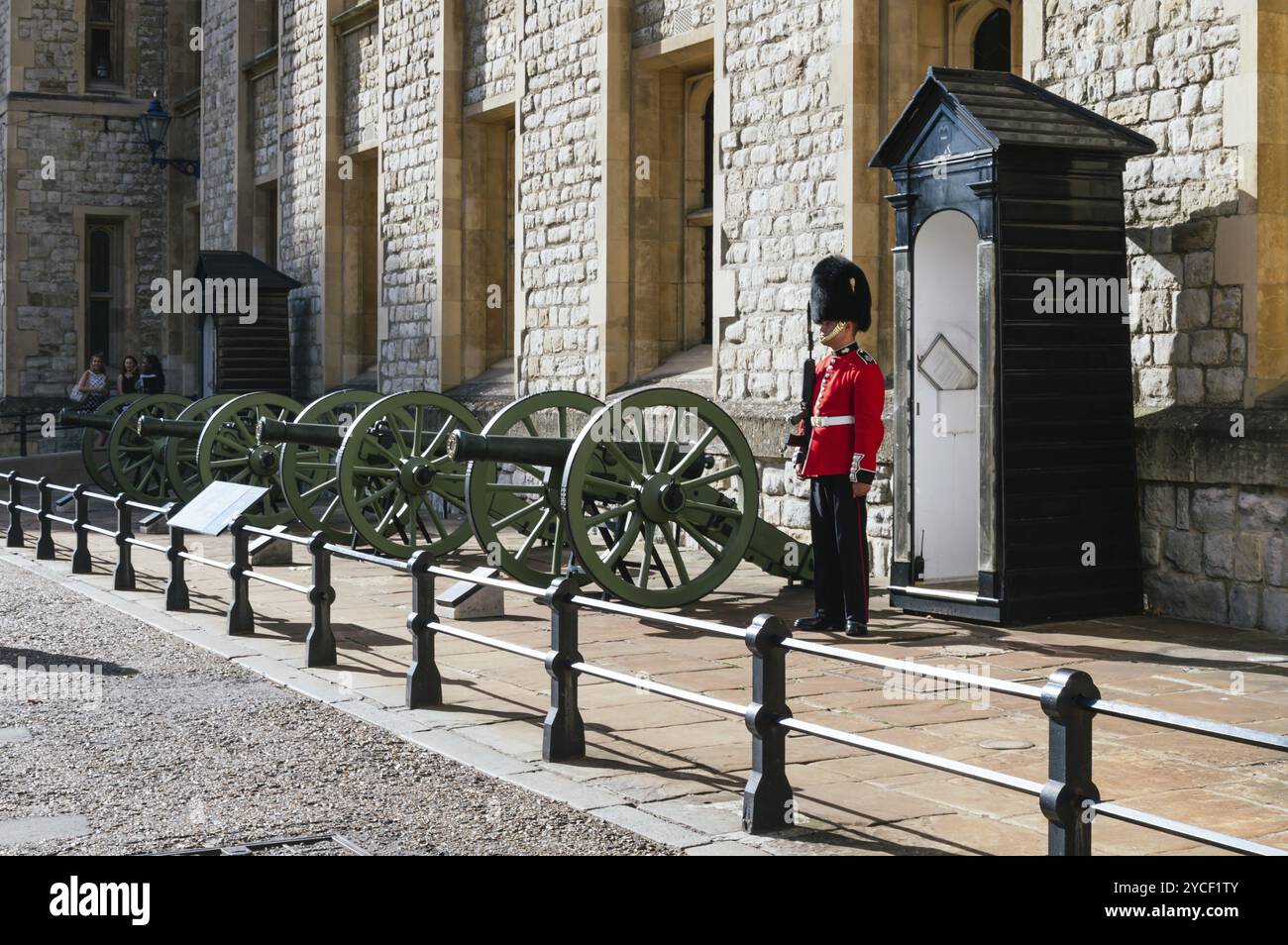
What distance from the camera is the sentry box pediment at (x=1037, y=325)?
8.16 metres

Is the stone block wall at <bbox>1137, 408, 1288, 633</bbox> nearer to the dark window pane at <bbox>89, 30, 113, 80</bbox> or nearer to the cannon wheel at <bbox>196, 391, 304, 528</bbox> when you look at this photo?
the cannon wheel at <bbox>196, 391, 304, 528</bbox>

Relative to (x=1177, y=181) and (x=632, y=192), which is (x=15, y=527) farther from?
(x=1177, y=181)

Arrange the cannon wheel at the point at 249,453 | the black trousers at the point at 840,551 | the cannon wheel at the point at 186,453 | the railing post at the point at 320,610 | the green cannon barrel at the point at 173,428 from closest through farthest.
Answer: the railing post at the point at 320,610
the black trousers at the point at 840,551
the cannon wheel at the point at 249,453
the green cannon barrel at the point at 173,428
the cannon wheel at the point at 186,453

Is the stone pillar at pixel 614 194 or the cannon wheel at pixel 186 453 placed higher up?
the stone pillar at pixel 614 194

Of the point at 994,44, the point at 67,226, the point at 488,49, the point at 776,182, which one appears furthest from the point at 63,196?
the point at 994,44

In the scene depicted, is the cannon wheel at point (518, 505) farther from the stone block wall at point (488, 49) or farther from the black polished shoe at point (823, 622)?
the stone block wall at point (488, 49)

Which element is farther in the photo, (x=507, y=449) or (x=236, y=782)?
(x=507, y=449)

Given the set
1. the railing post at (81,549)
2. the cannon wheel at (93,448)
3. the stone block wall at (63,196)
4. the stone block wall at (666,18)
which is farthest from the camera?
the stone block wall at (63,196)

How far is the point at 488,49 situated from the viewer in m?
15.7

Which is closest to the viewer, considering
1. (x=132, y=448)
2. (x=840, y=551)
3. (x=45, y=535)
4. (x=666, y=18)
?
(x=840, y=551)

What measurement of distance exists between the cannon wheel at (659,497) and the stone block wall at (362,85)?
32.2 feet

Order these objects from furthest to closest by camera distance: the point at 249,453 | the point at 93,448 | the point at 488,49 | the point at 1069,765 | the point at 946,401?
the point at 93,448
the point at 488,49
the point at 249,453
the point at 946,401
the point at 1069,765

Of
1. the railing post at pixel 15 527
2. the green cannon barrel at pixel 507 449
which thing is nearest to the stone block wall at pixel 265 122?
the railing post at pixel 15 527

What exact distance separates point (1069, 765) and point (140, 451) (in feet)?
43.0
